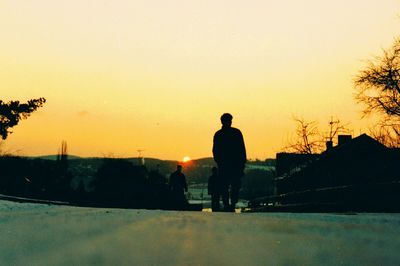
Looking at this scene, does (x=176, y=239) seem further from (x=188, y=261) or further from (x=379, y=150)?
Result: (x=379, y=150)

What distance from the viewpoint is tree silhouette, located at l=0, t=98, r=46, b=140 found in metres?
37.6

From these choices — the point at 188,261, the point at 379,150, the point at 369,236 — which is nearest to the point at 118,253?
the point at 188,261

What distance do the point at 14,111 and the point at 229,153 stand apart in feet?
92.4

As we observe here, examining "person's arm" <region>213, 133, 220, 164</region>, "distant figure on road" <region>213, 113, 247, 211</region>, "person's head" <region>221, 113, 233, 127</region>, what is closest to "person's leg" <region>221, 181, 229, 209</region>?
"distant figure on road" <region>213, 113, 247, 211</region>

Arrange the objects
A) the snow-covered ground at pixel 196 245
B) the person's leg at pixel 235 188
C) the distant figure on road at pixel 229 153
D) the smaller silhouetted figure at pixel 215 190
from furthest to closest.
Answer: the smaller silhouetted figure at pixel 215 190, the person's leg at pixel 235 188, the distant figure on road at pixel 229 153, the snow-covered ground at pixel 196 245

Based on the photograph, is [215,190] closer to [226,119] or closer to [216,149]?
[216,149]

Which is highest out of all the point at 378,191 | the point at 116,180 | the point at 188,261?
the point at 116,180

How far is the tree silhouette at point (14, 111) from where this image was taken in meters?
37.6

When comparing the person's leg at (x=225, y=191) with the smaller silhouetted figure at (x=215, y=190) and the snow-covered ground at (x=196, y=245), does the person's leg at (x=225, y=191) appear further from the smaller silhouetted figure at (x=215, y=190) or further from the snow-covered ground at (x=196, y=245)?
the snow-covered ground at (x=196, y=245)

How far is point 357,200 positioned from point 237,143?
4.15 m

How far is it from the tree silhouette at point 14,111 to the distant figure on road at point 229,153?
89.0ft

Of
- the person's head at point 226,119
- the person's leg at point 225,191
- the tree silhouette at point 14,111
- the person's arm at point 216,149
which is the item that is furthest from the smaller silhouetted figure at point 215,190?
the tree silhouette at point 14,111

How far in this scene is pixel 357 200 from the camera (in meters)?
14.6

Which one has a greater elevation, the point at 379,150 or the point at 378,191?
the point at 379,150
